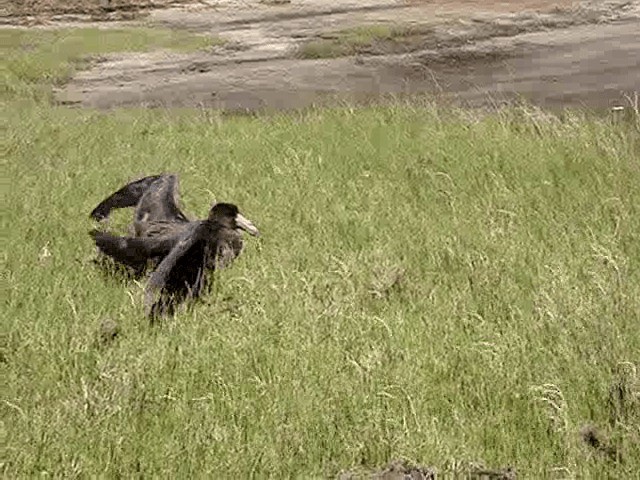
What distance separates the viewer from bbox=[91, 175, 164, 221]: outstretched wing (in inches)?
267

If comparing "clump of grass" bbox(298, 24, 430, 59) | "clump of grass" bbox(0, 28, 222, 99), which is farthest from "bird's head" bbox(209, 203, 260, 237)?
"clump of grass" bbox(298, 24, 430, 59)

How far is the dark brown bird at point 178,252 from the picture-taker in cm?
502

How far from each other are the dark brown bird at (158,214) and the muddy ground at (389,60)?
798cm

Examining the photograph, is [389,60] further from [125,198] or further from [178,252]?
[178,252]

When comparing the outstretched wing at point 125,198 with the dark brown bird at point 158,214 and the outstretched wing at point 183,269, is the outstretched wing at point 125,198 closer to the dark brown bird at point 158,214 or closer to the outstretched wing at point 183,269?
the dark brown bird at point 158,214

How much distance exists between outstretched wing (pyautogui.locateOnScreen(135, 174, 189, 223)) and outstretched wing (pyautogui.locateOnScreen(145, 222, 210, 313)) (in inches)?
25.6

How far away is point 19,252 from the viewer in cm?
591

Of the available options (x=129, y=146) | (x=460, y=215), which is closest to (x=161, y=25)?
(x=129, y=146)

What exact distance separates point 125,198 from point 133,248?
1.20 metres

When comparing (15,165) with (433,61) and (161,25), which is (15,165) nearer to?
(433,61)

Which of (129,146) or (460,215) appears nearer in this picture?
(460,215)

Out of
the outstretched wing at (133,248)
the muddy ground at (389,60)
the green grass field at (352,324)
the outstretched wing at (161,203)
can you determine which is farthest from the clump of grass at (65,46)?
the outstretched wing at (133,248)

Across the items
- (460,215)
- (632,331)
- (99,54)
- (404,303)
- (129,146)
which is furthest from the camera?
(99,54)

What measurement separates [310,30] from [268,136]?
474 inches
